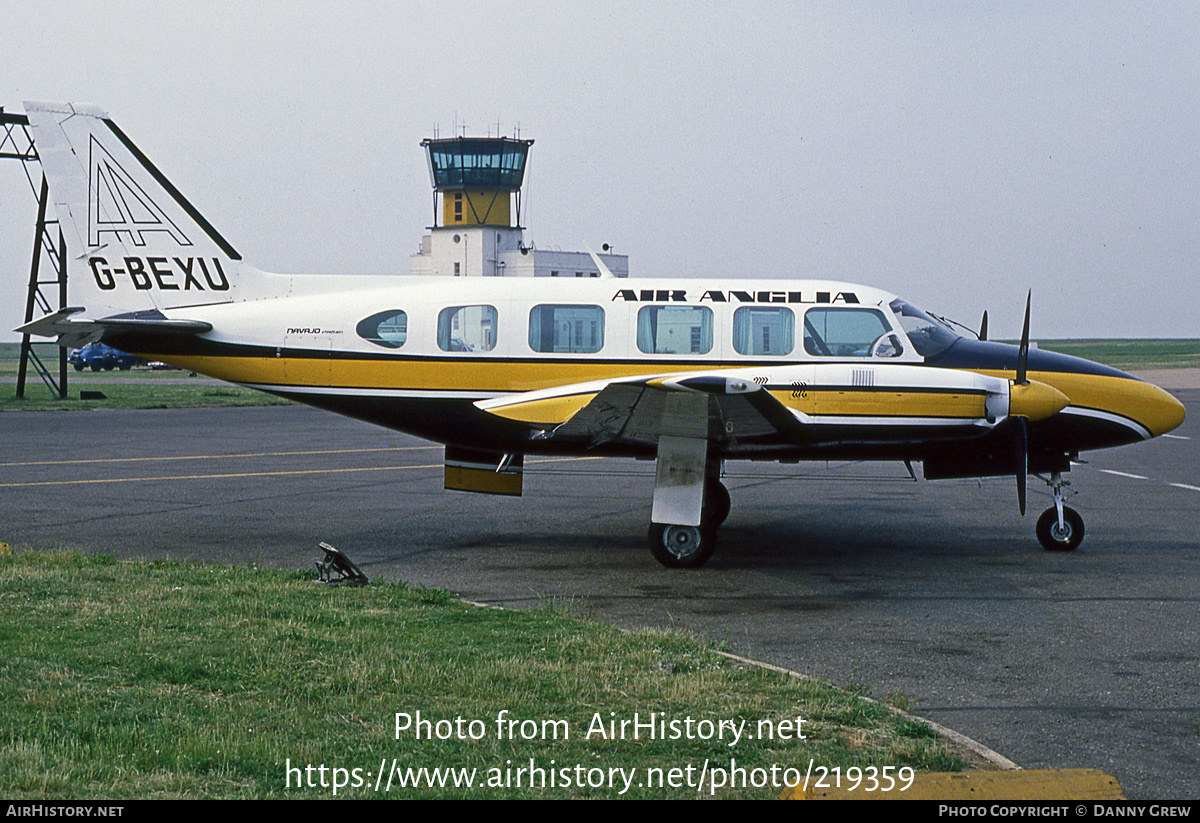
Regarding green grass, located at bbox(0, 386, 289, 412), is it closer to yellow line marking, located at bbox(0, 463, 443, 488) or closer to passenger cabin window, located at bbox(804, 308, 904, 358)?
yellow line marking, located at bbox(0, 463, 443, 488)

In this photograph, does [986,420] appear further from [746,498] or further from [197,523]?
[197,523]

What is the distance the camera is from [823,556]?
42.1 ft

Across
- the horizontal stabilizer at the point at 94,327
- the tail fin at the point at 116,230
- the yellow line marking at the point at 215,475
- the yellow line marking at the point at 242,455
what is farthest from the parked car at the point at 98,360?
the horizontal stabilizer at the point at 94,327

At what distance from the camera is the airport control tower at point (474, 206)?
57.7 m

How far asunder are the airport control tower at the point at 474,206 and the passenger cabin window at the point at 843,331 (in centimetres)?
4494

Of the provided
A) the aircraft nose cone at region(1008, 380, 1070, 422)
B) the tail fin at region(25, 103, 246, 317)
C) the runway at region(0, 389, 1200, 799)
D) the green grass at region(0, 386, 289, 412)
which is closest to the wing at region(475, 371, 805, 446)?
the runway at region(0, 389, 1200, 799)

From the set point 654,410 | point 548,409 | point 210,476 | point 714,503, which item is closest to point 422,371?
point 548,409

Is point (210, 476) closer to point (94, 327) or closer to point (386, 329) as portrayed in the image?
point (94, 327)

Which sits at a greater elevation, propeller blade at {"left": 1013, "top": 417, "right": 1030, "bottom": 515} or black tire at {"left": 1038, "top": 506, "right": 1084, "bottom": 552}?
propeller blade at {"left": 1013, "top": 417, "right": 1030, "bottom": 515}

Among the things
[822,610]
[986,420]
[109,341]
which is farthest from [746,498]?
[109,341]

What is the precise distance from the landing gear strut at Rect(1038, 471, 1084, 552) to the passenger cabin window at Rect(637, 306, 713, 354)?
4312 millimetres

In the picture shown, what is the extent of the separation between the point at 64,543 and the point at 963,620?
31.6ft

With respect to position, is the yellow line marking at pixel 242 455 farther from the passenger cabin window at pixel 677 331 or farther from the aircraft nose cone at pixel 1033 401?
the aircraft nose cone at pixel 1033 401

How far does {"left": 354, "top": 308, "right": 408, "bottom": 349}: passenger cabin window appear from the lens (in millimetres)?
13180
